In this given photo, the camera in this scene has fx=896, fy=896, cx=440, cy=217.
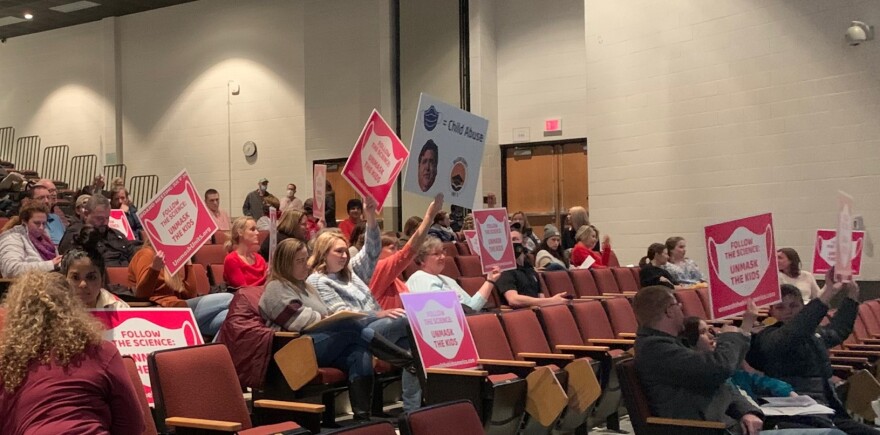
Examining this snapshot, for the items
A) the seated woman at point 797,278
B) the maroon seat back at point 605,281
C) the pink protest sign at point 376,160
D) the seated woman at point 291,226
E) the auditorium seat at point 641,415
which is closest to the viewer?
the auditorium seat at point 641,415

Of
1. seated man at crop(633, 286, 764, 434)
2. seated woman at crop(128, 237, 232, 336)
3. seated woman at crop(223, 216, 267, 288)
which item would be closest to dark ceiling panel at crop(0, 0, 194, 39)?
seated woman at crop(223, 216, 267, 288)

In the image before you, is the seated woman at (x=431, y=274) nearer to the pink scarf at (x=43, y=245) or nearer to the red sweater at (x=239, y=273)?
the red sweater at (x=239, y=273)

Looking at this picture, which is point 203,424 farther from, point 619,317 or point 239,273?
point 619,317

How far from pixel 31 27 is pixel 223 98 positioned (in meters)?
4.83

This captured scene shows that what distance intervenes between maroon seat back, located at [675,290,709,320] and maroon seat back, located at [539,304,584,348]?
4.62 ft

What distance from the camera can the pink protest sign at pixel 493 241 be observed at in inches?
244

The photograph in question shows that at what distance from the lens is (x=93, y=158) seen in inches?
682

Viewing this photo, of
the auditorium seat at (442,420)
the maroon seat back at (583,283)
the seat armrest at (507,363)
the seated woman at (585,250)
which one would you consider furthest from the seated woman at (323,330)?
the seated woman at (585,250)

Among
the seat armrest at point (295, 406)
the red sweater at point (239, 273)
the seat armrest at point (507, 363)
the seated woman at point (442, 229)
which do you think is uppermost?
the seated woman at point (442, 229)

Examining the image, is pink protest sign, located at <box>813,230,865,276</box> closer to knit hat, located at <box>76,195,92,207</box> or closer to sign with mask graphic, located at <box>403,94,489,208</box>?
sign with mask graphic, located at <box>403,94,489,208</box>

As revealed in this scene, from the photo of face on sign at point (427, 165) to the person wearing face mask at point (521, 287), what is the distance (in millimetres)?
1383

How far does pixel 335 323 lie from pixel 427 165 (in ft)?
3.62

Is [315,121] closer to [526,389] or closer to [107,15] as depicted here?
[107,15]

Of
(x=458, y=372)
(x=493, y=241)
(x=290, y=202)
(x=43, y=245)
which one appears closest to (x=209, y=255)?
(x=43, y=245)
